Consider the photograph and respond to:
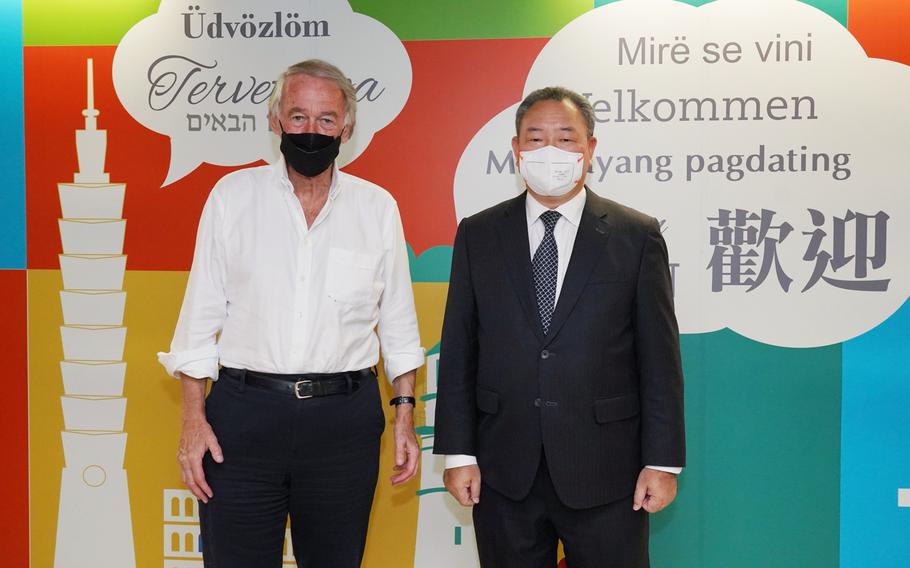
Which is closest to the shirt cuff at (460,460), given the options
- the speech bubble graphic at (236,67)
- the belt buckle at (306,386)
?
the belt buckle at (306,386)

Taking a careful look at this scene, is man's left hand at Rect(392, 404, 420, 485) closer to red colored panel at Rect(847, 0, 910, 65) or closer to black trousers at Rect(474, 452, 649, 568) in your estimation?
black trousers at Rect(474, 452, 649, 568)

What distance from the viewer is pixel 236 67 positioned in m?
3.06

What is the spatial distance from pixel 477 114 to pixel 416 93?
252 mm

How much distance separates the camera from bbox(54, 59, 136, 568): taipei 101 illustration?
10.3 feet

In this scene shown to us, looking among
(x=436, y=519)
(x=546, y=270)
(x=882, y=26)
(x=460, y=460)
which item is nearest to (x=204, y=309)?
(x=460, y=460)

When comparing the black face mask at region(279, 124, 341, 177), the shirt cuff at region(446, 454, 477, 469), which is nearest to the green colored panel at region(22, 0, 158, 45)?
the black face mask at region(279, 124, 341, 177)

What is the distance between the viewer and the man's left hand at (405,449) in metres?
2.26

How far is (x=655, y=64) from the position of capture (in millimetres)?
2910

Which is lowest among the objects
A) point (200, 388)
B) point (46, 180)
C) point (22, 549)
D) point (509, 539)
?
point (22, 549)

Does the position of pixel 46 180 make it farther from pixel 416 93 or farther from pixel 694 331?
pixel 694 331

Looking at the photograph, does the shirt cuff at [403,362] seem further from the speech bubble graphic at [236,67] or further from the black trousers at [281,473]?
the speech bubble graphic at [236,67]

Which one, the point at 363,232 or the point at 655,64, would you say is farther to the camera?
the point at 655,64

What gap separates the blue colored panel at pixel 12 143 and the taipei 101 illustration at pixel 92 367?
184 millimetres

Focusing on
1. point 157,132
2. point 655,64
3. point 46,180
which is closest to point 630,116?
point 655,64
